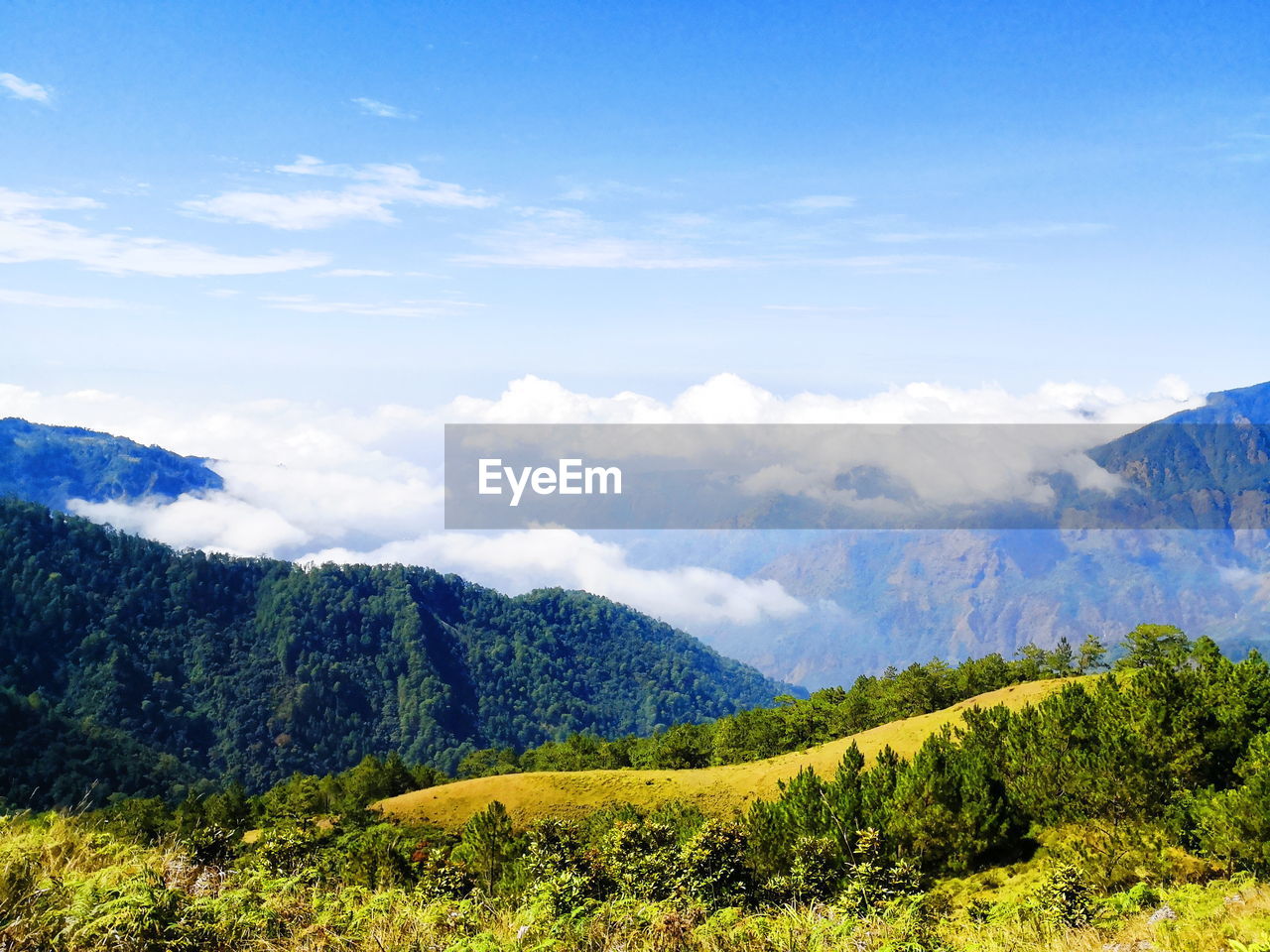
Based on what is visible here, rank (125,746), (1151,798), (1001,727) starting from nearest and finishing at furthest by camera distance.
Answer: (1151,798) → (1001,727) → (125,746)

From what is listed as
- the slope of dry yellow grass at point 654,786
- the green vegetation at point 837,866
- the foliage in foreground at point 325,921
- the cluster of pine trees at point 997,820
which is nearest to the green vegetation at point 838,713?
the slope of dry yellow grass at point 654,786

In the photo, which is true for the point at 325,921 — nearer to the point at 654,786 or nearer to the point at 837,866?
the point at 837,866

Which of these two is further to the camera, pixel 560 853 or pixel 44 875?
pixel 560 853

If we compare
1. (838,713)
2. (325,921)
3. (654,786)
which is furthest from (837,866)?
(838,713)

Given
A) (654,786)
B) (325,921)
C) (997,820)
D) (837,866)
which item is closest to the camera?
(325,921)

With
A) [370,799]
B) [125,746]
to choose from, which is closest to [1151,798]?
[370,799]

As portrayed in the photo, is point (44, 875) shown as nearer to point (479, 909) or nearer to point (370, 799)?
point (479, 909)
